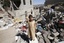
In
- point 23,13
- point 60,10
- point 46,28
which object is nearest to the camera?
point 46,28

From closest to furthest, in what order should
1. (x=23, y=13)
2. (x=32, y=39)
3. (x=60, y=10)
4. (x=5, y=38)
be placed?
(x=5, y=38) → (x=32, y=39) → (x=23, y=13) → (x=60, y=10)

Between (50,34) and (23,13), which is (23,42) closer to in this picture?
(50,34)

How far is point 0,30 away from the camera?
3141mm

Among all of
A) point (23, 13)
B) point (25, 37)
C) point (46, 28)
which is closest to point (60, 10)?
point (23, 13)

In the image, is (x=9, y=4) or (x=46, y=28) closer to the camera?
(x=46, y=28)

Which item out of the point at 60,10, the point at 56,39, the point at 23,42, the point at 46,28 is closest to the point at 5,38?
the point at 23,42

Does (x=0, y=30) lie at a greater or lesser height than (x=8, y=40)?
greater


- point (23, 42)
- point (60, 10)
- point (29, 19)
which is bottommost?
point (60, 10)

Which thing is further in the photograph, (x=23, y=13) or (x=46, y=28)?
(x=23, y=13)

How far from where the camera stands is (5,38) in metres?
3.14

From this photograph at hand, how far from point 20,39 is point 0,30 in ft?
1.88

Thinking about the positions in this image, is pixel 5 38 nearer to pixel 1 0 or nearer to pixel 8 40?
pixel 8 40

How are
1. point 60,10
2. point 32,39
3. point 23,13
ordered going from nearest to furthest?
1. point 32,39
2. point 23,13
3. point 60,10

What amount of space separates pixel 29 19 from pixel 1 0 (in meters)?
4.78
